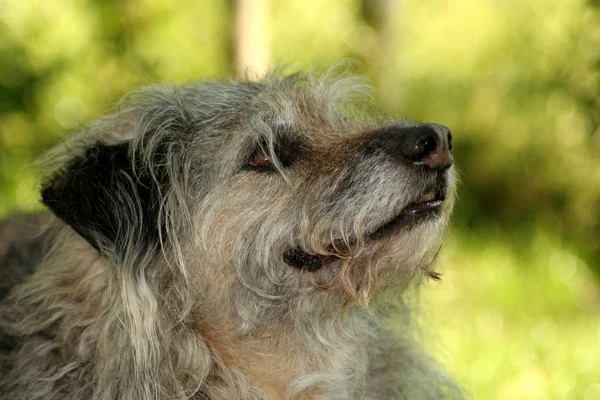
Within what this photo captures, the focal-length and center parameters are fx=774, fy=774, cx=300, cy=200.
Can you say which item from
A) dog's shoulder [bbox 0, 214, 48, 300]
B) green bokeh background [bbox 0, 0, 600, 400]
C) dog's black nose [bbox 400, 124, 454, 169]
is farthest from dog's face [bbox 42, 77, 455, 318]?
green bokeh background [bbox 0, 0, 600, 400]

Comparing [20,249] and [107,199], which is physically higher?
[107,199]

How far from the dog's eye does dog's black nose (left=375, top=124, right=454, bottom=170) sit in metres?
0.47

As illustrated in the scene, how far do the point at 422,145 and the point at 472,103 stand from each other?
497cm

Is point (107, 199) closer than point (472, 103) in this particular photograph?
Yes

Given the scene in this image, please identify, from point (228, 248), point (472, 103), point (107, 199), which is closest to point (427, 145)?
point (228, 248)

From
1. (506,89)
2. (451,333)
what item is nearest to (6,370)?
(451,333)

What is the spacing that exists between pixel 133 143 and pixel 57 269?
2.28ft

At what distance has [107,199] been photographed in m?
2.92

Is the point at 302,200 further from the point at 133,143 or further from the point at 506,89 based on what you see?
the point at 506,89

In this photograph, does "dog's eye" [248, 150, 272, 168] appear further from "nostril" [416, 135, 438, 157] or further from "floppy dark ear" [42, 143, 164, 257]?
"nostril" [416, 135, 438, 157]

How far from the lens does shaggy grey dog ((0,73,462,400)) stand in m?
2.88

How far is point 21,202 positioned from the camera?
6484 millimetres

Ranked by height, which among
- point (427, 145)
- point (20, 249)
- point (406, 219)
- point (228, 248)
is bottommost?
point (20, 249)

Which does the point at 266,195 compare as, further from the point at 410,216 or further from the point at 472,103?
the point at 472,103
